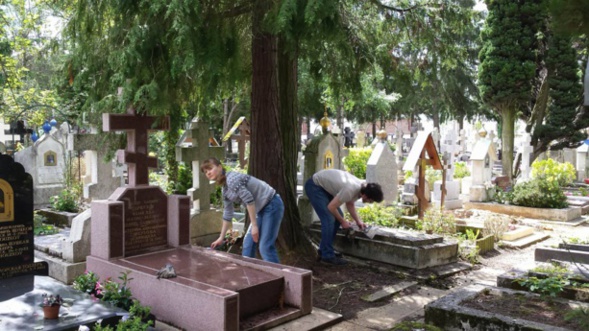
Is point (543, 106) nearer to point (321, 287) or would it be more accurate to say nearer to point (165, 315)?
point (321, 287)

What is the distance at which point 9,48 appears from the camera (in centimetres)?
1345

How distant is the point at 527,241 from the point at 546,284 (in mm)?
4686

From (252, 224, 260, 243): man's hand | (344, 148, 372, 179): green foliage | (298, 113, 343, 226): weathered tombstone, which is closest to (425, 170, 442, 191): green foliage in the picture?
(298, 113, 343, 226): weathered tombstone

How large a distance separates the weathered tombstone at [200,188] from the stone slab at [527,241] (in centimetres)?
504

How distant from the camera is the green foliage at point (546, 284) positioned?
17.0 feet

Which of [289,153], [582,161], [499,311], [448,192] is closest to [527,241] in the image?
[448,192]

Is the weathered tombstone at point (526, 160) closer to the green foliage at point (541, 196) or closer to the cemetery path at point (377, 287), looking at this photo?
the green foliage at point (541, 196)

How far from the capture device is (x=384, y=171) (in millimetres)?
11555

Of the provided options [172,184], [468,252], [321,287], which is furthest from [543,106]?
[321,287]

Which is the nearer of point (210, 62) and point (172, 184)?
point (210, 62)

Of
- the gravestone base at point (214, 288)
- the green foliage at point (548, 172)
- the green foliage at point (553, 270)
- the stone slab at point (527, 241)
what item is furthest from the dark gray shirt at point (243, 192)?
the green foliage at point (548, 172)

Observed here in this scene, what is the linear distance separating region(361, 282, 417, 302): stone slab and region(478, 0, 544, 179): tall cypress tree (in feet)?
39.5

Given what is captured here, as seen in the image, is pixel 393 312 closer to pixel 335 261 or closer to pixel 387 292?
pixel 387 292

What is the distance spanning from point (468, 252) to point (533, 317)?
144 inches
